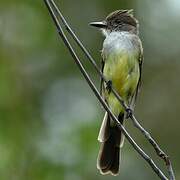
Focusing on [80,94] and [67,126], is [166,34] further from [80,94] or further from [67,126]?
[67,126]

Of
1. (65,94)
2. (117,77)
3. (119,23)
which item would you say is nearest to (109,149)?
(117,77)

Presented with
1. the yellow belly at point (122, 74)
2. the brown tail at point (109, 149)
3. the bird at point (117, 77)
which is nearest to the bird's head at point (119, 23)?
the bird at point (117, 77)

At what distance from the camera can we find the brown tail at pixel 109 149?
20.9 feet

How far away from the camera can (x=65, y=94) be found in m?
11.1

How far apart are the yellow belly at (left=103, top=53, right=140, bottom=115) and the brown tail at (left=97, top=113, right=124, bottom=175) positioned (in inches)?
9.4

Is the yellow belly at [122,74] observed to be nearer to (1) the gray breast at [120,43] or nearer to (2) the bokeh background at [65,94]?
(1) the gray breast at [120,43]

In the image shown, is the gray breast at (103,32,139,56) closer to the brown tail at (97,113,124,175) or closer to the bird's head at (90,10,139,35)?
the bird's head at (90,10,139,35)

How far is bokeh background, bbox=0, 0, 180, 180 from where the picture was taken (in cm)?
777

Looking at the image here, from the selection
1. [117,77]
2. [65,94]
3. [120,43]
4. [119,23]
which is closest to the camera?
[117,77]

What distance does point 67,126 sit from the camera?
335 inches

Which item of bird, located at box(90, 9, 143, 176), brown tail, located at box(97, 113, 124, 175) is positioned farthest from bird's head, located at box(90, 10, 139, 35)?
brown tail, located at box(97, 113, 124, 175)

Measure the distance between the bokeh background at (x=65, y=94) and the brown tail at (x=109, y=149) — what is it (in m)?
0.81

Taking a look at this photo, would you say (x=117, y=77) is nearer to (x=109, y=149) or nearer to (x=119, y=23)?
(x=109, y=149)

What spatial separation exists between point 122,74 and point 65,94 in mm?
4339
